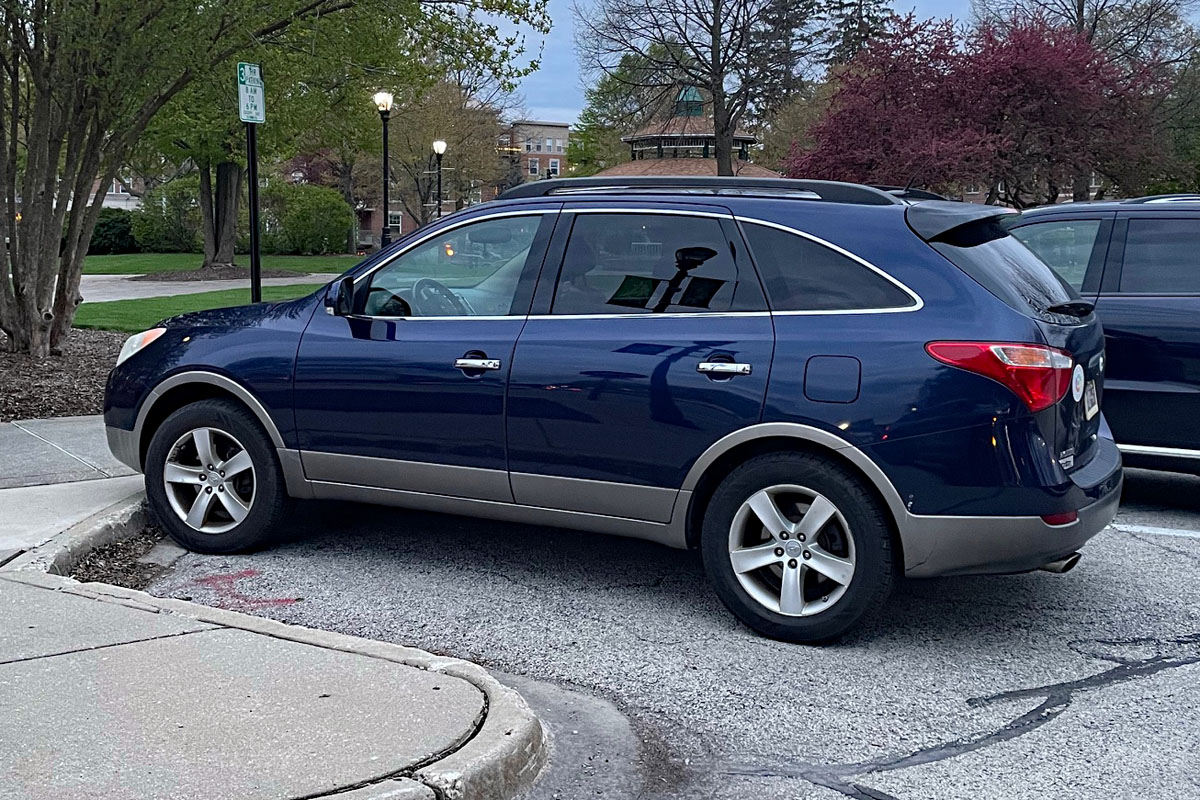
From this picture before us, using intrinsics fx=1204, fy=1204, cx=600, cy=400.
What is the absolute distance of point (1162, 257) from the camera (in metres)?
6.81

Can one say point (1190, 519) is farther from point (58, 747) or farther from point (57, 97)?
point (57, 97)

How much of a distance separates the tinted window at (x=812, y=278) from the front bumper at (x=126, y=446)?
332 cm

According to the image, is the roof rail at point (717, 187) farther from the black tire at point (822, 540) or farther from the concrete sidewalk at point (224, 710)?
the concrete sidewalk at point (224, 710)

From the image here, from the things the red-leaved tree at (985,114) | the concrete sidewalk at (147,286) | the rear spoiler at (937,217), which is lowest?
the concrete sidewalk at (147,286)

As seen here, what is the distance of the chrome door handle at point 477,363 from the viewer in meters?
5.26

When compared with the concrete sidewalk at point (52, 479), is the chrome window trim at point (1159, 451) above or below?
above

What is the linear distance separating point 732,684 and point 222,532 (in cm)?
280

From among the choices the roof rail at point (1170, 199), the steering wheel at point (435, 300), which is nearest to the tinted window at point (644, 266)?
the steering wheel at point (435, 300)

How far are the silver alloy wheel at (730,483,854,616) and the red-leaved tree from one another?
25.3 metres

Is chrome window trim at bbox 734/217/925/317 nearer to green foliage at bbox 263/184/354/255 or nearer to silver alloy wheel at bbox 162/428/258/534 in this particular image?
silver alloy wheel at bbox 162/428/258/534

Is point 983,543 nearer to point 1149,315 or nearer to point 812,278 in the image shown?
point 812,278

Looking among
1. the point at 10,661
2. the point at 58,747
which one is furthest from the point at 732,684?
the point at 10,661

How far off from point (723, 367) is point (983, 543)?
1.19 metres

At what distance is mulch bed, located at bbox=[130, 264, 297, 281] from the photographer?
2994cm
